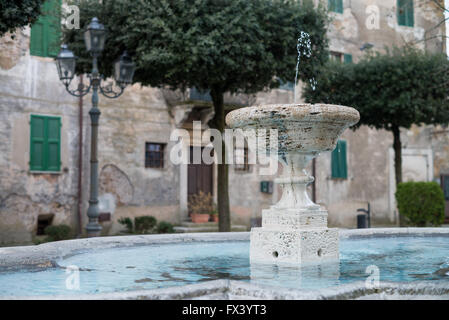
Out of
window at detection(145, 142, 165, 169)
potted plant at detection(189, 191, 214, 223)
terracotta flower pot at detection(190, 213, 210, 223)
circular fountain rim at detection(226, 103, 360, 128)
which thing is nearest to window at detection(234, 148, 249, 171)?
potted plant at detection(189, 191, 214, 223)

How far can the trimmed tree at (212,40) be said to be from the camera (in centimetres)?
1052

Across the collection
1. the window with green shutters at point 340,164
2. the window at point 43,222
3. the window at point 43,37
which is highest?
the window at point 43,37

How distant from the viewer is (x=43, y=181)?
14898 millimetres

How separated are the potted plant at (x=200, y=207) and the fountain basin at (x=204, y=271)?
31.2 ft

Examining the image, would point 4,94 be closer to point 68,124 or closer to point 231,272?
point 68,124

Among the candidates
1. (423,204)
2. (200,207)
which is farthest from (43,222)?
(423,204)

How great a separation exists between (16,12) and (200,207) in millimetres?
9852

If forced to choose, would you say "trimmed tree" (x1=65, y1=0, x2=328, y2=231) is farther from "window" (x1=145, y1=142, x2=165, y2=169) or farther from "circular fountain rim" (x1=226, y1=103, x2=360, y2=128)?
"circular fountain rim" (x1=226, y1=103, x2=360, y2=128)

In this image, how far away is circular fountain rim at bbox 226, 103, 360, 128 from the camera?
4.78m

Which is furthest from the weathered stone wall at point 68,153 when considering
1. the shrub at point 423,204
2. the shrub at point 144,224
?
the shrub at point 423,204

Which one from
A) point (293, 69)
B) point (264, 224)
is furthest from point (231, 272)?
point (293, 69)

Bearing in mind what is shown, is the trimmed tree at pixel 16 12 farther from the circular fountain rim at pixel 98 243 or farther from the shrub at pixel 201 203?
the shrub at pixel 201 203

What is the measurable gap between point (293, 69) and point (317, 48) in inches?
31.3

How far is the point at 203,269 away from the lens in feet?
16.5
